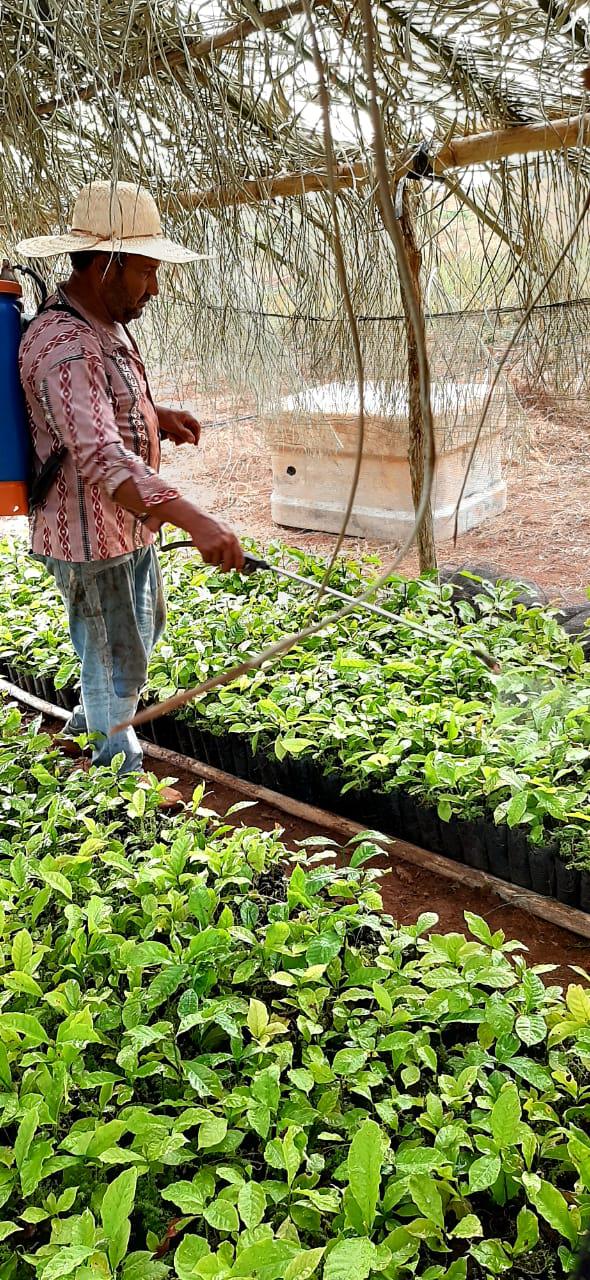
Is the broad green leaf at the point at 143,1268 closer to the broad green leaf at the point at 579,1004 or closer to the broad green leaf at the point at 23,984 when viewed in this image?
the broad green leaf at the point at 23,984

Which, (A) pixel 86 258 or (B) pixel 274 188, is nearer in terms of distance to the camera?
(A) pixel 86 258

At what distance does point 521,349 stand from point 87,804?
8.52 feet

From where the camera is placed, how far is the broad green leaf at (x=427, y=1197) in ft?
4.79

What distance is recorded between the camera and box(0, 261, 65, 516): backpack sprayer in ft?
8.28

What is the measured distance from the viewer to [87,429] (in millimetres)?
2410

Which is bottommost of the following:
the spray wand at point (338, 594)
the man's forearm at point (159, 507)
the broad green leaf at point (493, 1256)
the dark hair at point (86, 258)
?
the broad green leaf at point (493, 1256)

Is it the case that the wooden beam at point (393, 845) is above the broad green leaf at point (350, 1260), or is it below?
below

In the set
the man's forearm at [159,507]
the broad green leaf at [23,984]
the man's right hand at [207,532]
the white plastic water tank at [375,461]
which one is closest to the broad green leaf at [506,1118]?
the broad green leaf at [23,984]

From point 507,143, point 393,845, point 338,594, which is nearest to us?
point 338,594

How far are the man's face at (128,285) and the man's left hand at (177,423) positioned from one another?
0.49 metres

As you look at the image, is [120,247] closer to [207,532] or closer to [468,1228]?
[207,532]

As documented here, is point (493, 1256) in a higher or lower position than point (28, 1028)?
lower

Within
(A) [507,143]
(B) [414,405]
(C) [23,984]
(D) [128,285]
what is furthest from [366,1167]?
(B) [414,405]

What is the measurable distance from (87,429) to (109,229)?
0.54 meters
